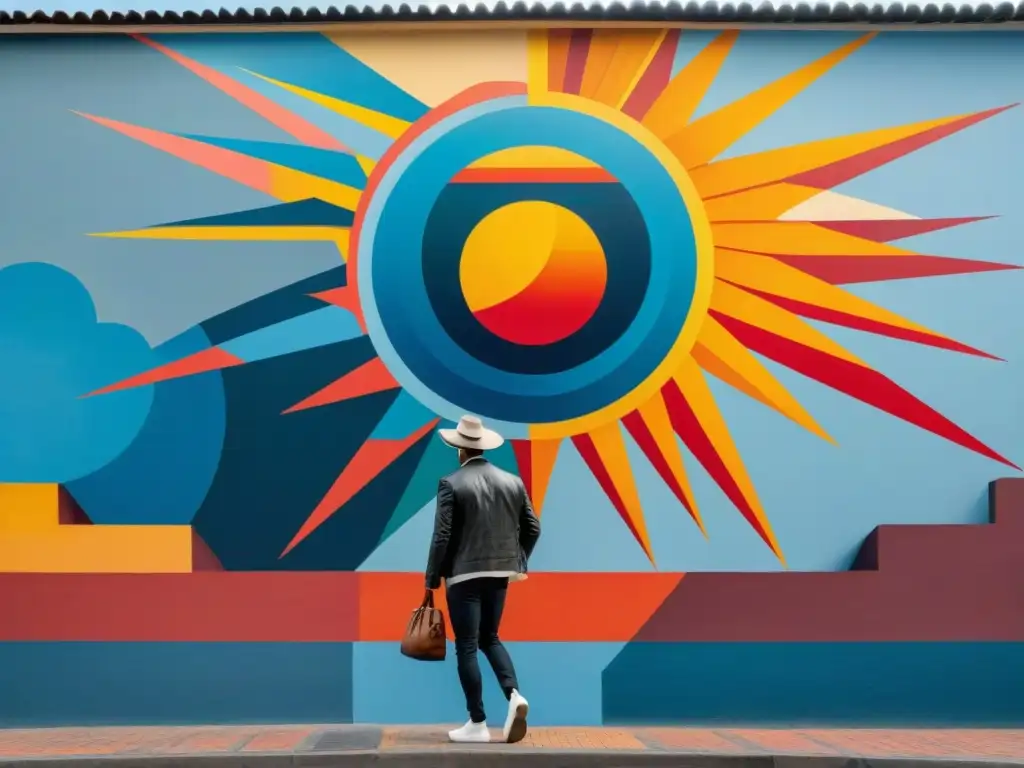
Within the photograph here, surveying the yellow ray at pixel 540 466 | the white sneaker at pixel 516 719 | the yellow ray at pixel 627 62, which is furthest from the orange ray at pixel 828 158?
the white sneaker at pixel 516 719

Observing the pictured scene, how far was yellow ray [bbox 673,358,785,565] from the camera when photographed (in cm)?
695

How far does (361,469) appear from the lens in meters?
7.02

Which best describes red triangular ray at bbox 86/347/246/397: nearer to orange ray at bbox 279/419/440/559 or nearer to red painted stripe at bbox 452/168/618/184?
orange ray at bbox 279/419/440/559

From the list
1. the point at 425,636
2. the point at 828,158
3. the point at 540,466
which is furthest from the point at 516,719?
the point at 828,158

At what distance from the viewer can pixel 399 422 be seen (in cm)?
703

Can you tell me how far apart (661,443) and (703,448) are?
273 millimetres

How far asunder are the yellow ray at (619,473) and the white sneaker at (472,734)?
169 cm

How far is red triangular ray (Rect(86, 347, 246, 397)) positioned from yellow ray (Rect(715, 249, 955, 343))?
3.27m

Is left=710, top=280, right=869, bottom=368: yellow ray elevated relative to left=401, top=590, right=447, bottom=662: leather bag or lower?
elevated

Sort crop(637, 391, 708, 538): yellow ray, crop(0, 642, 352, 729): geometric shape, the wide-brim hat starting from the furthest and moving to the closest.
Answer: crop(637, 391, 708, 538): yellow ray, crop(0, 642, 352, 729): geometric shape, the wide-brim hat

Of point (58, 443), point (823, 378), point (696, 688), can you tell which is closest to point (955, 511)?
point (823, 378)

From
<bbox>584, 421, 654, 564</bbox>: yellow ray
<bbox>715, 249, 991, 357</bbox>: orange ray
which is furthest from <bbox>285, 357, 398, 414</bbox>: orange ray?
<bbox>715, 249, 991, 357</bbox>: orange ray

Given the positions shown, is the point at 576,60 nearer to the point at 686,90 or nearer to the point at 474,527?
the point at 686,90

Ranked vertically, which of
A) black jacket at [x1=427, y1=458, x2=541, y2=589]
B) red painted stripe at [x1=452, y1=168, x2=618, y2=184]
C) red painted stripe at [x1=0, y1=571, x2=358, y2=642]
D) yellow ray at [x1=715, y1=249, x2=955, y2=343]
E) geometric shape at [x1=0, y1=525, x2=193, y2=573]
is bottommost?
red painted stripe at [x1=0, y1=571, x2=358, y2=642]
